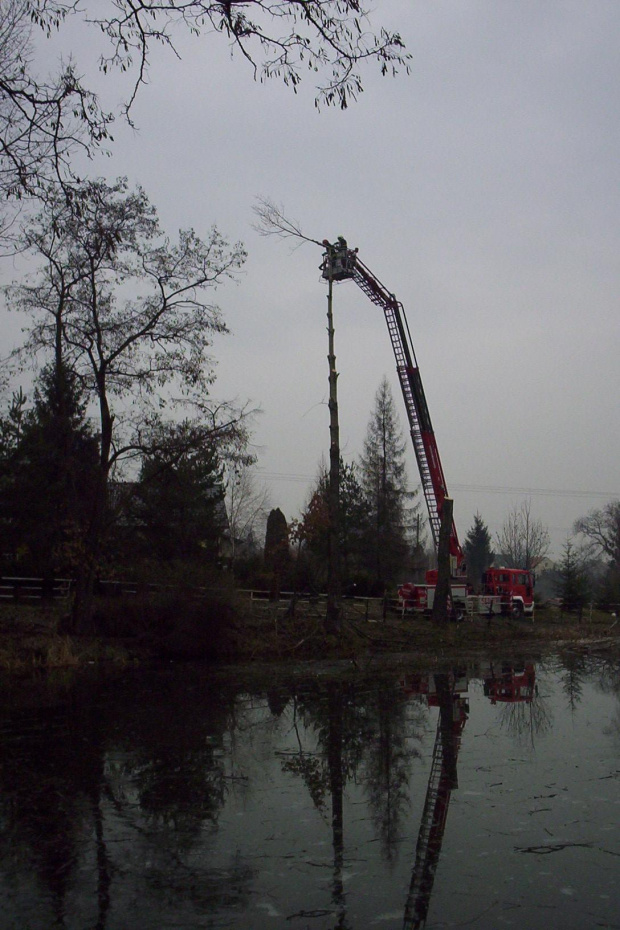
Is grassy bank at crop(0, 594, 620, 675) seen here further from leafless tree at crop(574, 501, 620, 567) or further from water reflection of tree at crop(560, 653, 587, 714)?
leafless tree at crop(574, 501, 620, 567)

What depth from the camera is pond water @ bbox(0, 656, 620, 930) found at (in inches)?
213

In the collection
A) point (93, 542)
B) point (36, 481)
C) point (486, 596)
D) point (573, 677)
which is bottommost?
point (573, 677)

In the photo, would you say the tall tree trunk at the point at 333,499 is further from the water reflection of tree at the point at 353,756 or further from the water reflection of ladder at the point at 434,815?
the water reflection of ladder at the point at 434,815

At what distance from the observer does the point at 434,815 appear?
7.50 m

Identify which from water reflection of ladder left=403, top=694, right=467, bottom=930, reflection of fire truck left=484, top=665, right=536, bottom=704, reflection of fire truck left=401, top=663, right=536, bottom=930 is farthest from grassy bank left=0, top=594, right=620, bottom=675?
water reflection of ladder left=403, top=694, right=467, bottom=930

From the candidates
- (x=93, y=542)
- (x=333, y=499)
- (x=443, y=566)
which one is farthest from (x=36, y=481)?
(x=443, y=566)

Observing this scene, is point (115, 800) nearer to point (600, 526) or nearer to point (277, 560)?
point (277, 560)

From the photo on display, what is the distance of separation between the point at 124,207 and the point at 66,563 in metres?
10.3

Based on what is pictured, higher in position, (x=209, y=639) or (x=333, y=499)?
(x=333, y=499)

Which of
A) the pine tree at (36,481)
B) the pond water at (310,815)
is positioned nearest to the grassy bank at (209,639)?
the pine tree at (36,481)

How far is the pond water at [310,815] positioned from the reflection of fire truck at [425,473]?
16.2 metres

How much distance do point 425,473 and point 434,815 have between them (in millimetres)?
23549

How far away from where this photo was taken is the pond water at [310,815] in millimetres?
5406

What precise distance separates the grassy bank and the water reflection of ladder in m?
9.18
